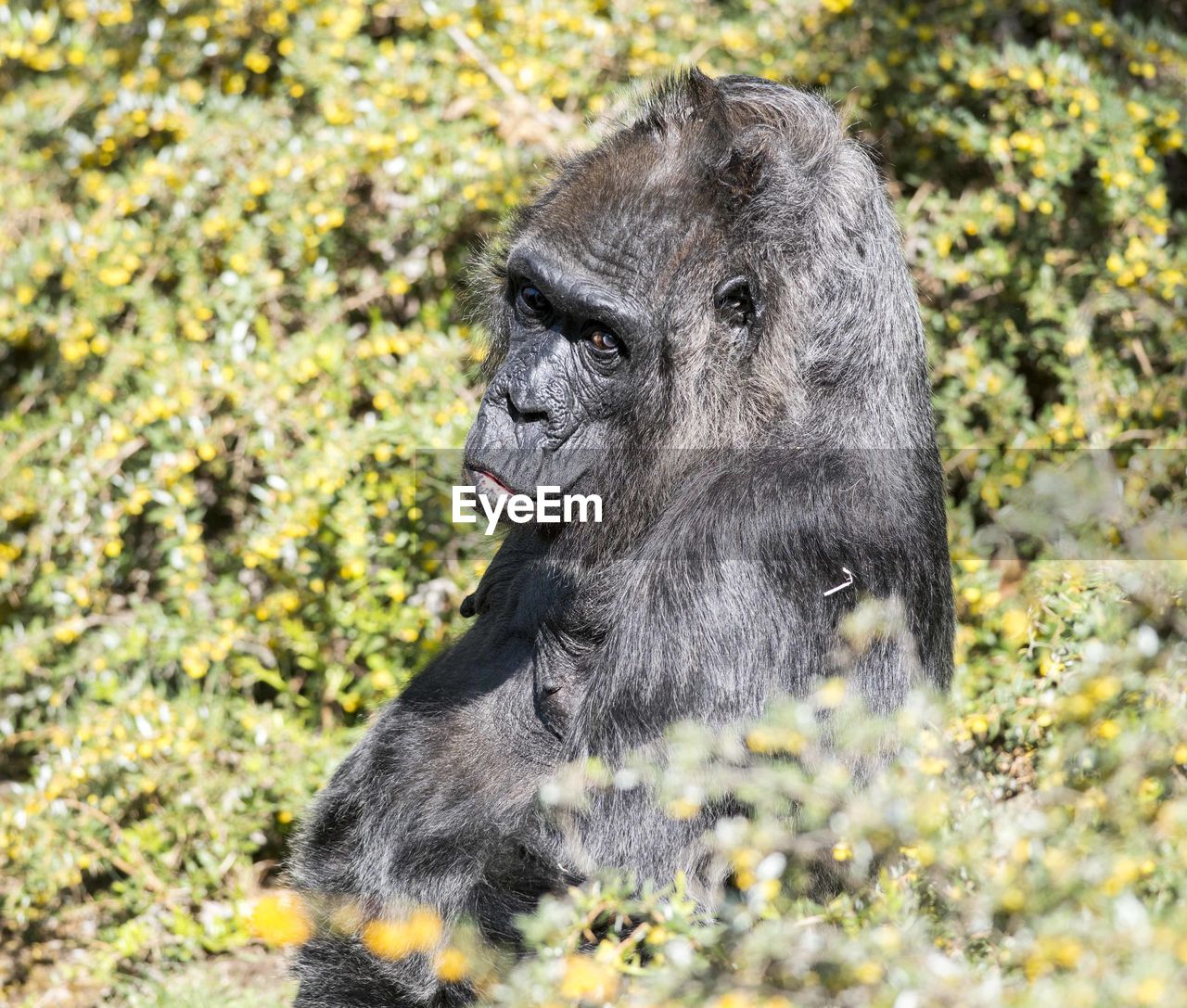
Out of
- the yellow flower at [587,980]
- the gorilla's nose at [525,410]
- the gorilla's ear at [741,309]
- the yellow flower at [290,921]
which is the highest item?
the gorilla's ear at [741,309]

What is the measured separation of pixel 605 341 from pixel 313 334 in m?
2.66

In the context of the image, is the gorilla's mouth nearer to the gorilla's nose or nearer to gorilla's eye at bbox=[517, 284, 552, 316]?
the gorilla's nose

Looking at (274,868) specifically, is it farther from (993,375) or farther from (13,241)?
(993,375)

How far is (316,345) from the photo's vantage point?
5.73m

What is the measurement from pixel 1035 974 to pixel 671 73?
275cm

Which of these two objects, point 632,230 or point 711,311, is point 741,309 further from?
point 632,230

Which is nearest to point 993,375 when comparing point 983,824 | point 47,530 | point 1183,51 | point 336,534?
point 1183,51

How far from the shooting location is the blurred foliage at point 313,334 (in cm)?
523

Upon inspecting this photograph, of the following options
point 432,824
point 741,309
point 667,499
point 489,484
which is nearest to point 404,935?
point 432,824

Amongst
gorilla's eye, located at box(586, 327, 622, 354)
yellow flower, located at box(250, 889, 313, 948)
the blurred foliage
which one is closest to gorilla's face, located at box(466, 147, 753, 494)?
gorilla's eye, located at box(586, 327, 622, 354)

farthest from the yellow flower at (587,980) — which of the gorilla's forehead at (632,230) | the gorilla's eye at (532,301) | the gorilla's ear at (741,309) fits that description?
the gorilla's eye at (532,301)

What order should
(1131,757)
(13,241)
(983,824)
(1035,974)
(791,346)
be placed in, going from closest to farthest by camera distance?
(1035,974), (1131,757), (983,824), (791,346), (13,241)

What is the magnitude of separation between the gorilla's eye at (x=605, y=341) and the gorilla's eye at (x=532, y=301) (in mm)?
174

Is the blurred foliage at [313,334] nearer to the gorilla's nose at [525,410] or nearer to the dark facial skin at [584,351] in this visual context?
the dark facial skin at [584,351]
